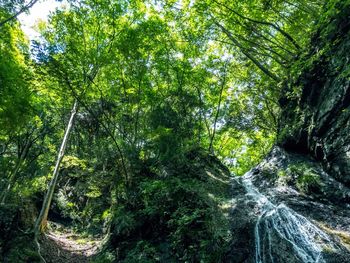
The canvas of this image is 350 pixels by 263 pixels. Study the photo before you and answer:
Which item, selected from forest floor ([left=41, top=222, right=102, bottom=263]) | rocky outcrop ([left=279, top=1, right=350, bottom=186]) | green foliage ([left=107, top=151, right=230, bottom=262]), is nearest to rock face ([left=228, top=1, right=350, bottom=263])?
rocky outcrop ([left=279, top=1, right=350, bottom=186])

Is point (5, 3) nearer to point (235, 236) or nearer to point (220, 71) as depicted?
point (235, 236)

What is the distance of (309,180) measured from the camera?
7.42 metres

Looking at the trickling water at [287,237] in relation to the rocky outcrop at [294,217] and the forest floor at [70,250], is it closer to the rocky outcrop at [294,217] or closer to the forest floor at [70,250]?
the rocky outcrop at [294,217]

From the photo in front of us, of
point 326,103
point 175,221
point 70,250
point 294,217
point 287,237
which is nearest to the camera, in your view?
point 287,237

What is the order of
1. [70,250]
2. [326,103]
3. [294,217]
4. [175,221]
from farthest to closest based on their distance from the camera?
[70,250] → [326,103] → [175,221] → [294,217]

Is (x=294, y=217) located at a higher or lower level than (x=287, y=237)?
higher

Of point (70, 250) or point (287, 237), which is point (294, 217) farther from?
point (70, 250)

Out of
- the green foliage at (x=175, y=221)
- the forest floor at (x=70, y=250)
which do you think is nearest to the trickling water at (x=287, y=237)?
the green foliage at (x=175, y=221)

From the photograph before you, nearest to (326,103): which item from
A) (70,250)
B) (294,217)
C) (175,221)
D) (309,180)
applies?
(309,180)

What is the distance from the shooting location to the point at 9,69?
8812mm

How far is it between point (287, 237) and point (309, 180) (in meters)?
2.58

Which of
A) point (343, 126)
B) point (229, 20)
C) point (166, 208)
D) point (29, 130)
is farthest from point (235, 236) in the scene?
point (29, 130)

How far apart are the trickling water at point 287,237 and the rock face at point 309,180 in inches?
0.6

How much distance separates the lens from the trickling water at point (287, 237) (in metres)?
4.98
